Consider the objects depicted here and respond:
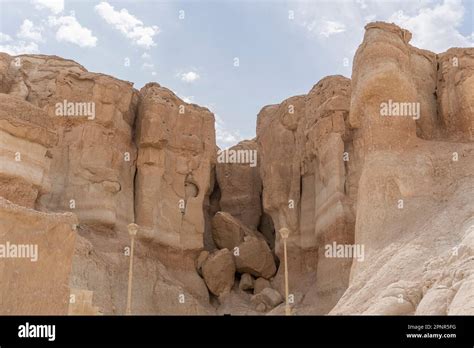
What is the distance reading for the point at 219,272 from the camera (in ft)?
104

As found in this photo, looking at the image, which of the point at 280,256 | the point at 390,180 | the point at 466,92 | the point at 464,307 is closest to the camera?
the point at 464,307

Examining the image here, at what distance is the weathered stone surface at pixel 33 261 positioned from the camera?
11.7m

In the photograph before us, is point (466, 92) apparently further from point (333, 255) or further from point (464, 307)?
point (464, 307)

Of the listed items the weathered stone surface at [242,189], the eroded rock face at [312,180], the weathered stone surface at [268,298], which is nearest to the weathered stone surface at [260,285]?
the eroded rock face at [312,180]

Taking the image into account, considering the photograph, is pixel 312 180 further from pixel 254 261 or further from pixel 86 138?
pixel 86 138

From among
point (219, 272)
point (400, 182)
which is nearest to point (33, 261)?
point (400, 182)

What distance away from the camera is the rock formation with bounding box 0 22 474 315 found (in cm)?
1788

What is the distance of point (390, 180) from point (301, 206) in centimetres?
1300

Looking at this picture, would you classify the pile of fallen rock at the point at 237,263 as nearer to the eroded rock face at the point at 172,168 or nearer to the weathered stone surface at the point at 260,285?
the weathered stone surface at the point at 260,285

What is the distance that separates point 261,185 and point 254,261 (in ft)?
20.2

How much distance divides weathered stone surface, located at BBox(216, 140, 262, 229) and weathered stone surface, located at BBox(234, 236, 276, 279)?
11.9ft

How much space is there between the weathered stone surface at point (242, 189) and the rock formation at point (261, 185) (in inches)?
3.0

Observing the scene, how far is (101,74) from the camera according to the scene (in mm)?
32594
